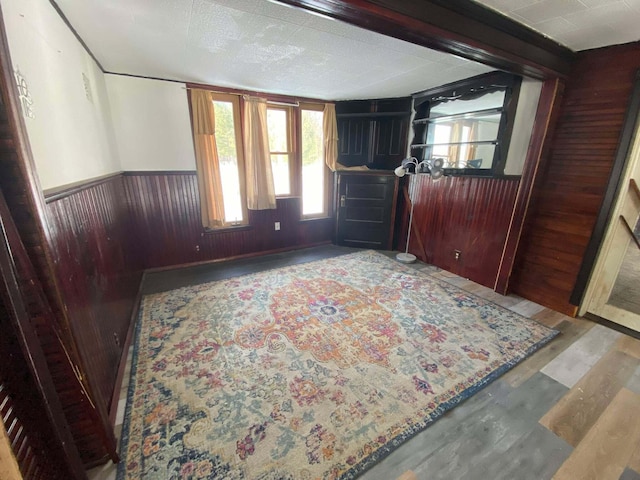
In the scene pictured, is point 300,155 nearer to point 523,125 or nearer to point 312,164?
point 312,164

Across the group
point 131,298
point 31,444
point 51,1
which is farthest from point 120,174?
point 31,444

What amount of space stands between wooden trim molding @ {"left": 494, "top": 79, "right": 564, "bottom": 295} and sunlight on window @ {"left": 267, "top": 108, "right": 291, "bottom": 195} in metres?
2.90

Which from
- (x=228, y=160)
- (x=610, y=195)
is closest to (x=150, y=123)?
(x=228, y=160)

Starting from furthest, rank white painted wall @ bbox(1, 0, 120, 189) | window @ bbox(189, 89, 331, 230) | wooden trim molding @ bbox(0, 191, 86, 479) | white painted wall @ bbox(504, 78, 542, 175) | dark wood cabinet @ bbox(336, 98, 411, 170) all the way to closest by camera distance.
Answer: dark wood cabinet @ bbox(336, 98, 411, 170) < window @ bbox(189, 89, 331, 230) < white painted wall @ bbox(504, 78, 542, 175) < white painted wall @ bbox(1, 0, 120, 189) < wooden trim molding @ bbox(0, 191, 86, 479)

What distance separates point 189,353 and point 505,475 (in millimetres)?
1956

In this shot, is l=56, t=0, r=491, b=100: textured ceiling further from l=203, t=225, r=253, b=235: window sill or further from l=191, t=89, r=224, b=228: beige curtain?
l=203, t=225, r=253, b=235: window sill

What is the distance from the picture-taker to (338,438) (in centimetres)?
134

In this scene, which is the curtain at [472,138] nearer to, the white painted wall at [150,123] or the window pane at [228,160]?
the window pane at [228,160]

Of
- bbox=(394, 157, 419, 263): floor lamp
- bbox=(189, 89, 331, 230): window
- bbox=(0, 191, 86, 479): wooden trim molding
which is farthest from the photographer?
bbox=(394, 157, 419, 263): floor lamp

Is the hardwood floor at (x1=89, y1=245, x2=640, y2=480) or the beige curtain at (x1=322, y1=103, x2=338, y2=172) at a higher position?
the beige curtain at (x1=322, y1=103, x2=338, y2=172)

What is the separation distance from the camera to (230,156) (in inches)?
138

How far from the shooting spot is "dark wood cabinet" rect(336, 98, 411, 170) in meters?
3.79

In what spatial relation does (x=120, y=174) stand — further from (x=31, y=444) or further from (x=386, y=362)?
(x=386, y=362)

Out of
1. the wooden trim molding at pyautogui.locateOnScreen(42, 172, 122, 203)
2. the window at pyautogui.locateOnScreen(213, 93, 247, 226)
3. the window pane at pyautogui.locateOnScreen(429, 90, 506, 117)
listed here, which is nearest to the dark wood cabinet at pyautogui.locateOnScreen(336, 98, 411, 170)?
the window pane at pyautogui.locateOnScreen(429, 90, 506, 117)
